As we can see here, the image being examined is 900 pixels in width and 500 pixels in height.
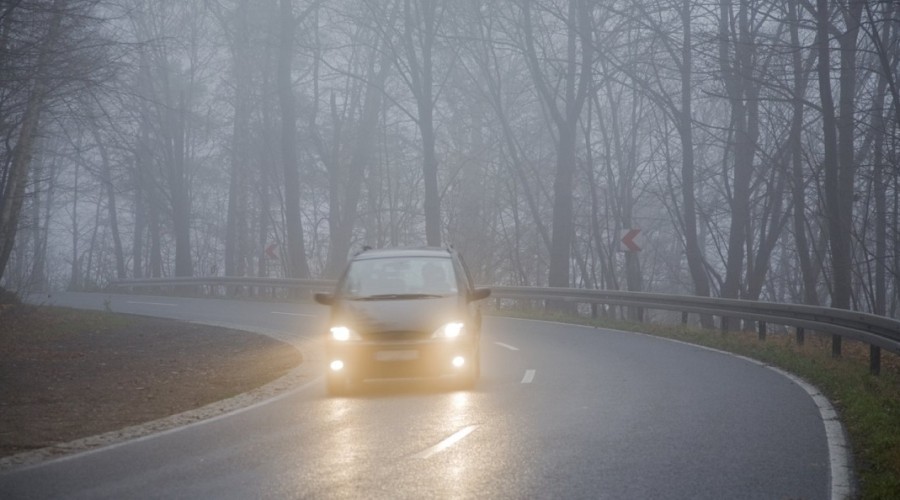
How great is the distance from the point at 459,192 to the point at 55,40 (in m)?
35.1

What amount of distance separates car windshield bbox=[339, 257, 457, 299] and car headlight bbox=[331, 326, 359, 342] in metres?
0.63

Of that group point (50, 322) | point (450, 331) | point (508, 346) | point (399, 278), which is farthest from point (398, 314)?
point (50, 322)

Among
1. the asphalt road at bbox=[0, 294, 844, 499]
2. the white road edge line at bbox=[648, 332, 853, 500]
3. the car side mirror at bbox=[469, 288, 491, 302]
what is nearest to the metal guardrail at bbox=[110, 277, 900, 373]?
the white road edge line at bbox=[648, 332, 853, 500]

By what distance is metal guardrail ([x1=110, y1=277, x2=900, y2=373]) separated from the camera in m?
15.0

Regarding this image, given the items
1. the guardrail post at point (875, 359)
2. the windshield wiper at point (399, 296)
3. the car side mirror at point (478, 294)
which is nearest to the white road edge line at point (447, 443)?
the windshield wiper at point (399, 296)

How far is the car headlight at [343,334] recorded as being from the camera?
1357 centimetres

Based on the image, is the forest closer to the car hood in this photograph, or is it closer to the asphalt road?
the car hood

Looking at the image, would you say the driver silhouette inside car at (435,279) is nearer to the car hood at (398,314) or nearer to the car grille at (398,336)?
the car hood at (398,314)

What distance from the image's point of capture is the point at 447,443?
976cm

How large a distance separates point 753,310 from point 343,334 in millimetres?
10376

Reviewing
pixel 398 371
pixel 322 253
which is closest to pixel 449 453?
pixel 398 371

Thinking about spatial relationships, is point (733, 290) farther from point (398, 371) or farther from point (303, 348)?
point (398, 371)

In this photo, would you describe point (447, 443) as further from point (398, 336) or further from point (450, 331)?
point (450, 331)

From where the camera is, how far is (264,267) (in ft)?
199
